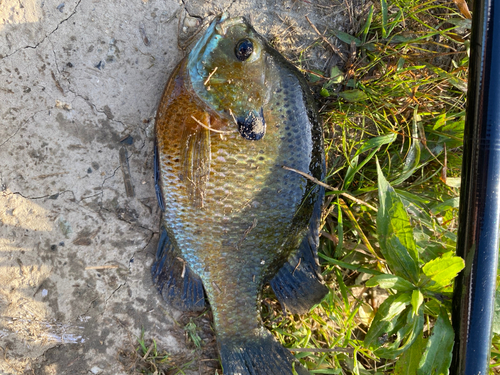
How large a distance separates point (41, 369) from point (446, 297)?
271 cm

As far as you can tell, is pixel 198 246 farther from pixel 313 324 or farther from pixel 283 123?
pixel 313 324

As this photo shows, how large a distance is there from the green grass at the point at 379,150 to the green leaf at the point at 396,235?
1.00ft

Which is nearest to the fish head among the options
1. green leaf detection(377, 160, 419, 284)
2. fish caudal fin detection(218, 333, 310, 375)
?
green leaf detection(377, 160, 419, 284)

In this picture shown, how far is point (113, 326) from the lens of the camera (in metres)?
2.42

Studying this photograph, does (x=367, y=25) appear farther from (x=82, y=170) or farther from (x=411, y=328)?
(x=82, y=170)

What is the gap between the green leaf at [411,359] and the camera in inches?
81.5

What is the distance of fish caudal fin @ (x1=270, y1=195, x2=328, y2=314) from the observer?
2.23 metres

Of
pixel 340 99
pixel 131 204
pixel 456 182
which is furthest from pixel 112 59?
pixel 456 182

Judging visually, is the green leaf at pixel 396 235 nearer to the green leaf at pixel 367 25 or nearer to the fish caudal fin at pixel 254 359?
the fish caudal fin at pixel 254 359

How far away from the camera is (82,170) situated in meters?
2.35

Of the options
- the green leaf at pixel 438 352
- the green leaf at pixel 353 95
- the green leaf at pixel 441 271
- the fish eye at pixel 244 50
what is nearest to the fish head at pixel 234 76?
the fish eye at pixel 244 50

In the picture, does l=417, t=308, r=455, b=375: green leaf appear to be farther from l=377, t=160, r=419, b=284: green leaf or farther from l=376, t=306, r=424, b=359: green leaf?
Answer: l=377, t=160, r=419, b=284: green leaf

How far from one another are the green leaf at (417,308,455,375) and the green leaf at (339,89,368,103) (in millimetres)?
1546

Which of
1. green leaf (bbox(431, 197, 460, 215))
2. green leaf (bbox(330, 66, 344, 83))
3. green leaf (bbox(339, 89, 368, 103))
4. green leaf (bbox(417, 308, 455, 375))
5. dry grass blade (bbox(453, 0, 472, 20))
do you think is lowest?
green leaf (bbox(417, 308, 455, 375))
